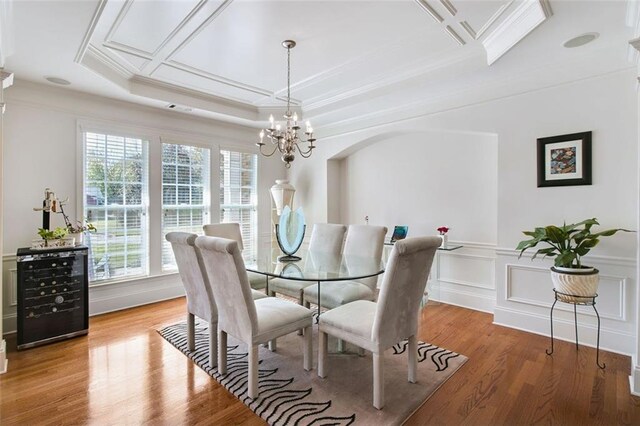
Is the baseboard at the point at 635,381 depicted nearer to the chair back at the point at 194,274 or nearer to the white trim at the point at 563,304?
the white trim at the point at 563,304

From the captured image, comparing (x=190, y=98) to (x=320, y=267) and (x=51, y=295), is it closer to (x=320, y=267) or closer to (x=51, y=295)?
(x=51, y=295)

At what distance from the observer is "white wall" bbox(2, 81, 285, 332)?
129 inches

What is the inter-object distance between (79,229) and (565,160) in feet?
16.6

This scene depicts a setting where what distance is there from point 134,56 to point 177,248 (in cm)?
200

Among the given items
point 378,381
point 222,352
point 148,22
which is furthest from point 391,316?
point 148,22

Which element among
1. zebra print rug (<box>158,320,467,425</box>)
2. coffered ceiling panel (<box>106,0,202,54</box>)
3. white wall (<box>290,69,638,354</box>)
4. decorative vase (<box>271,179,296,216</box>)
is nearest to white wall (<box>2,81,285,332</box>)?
coffered ceiling panel (<box>106,0,202,54</box>)

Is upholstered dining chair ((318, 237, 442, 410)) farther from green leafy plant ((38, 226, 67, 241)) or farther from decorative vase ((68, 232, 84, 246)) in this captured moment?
decorative vase ((68, 232, 84, 246))

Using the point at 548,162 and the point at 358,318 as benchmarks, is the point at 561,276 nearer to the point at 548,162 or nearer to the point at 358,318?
the point at 548,162

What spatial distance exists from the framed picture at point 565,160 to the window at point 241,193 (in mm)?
4057

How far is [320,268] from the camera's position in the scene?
9.29 feet

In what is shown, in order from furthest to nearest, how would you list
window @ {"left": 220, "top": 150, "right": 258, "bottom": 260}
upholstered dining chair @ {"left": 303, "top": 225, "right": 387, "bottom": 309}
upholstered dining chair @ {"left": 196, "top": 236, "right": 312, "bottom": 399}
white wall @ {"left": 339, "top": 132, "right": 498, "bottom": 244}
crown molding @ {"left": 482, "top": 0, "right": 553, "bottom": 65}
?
1. window @ {"left": 220, "top": 150, "right": 258, "bottom": 260}
2. white wall @ {"left": 339, "top": 132, "right": 498, "bottom": 244}
3. upholstered dining chair @ {"left": 303, "top": 225, "right": 387, "bottom": 309}
4. crown molding @ {"left": 482, "top": 0, "right": 553, "bottom": 65}
5. upholstered dining chair @ {"left": 196, "top": 236, "right": 312, "bottom": 399}

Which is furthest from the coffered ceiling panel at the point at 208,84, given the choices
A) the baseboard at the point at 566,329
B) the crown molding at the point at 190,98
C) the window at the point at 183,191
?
the baseboard at the point at 566,329

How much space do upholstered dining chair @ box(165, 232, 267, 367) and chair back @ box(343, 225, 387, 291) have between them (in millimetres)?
1372

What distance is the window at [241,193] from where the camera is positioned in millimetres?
5125
